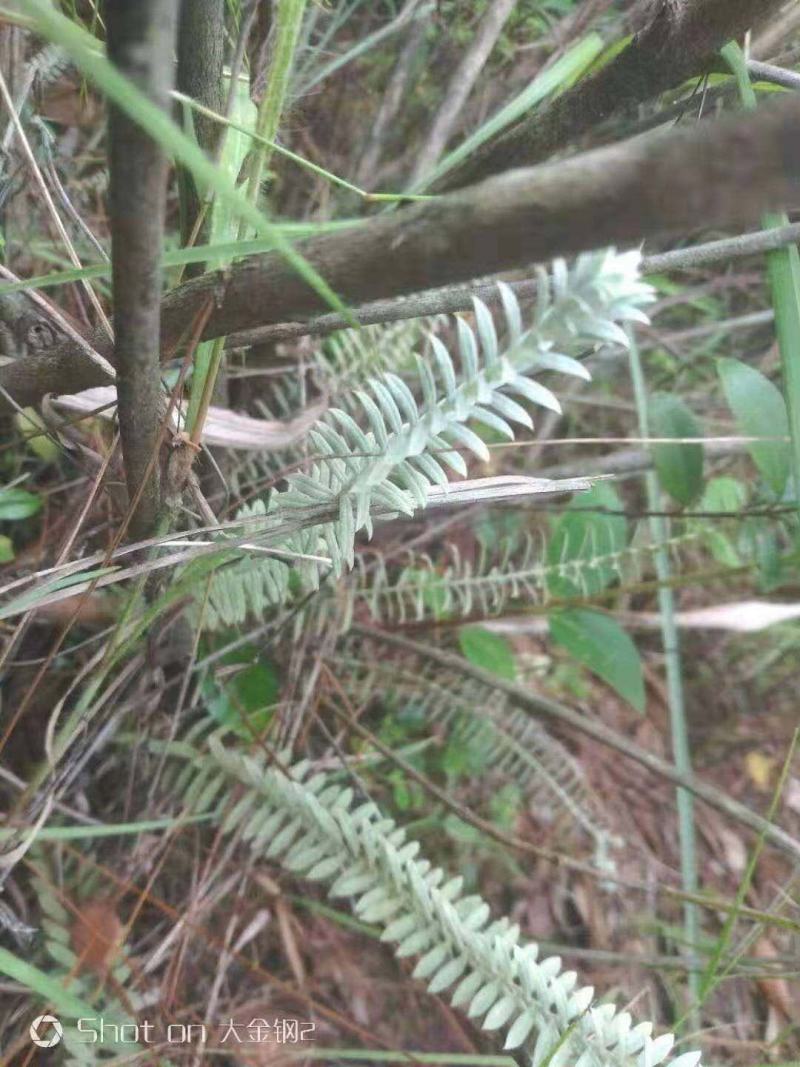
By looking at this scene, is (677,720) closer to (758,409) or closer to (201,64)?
(758,409)

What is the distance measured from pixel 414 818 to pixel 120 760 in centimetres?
45

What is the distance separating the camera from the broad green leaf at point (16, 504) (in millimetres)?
798

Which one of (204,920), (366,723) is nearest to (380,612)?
(366,723)

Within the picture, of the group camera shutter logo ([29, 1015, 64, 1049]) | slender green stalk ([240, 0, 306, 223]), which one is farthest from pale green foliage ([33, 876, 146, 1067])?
slender green stalk ([240, 0, 306, 223])

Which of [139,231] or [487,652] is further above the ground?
[139,231]

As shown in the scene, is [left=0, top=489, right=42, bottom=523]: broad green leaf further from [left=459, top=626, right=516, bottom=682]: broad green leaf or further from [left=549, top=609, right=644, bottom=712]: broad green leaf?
[left=549, top=609, right=644, bottom=712]: broad green leaf

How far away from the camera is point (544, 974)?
2.27ft

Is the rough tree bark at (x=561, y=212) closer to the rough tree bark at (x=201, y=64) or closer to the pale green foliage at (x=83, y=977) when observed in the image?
the rough tree bark at (x=201, y=64)

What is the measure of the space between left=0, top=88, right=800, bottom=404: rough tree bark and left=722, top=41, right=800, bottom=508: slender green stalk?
35cm

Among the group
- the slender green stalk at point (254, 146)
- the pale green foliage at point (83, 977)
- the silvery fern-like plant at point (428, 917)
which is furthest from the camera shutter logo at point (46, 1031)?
the slender green stalk at point (254, 146)

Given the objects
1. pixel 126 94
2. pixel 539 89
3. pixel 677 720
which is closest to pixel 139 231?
pixel 126 94

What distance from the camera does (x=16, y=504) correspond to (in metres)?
0.81

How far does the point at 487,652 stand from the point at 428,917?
0.34m

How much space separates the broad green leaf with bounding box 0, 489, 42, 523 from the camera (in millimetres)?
798
